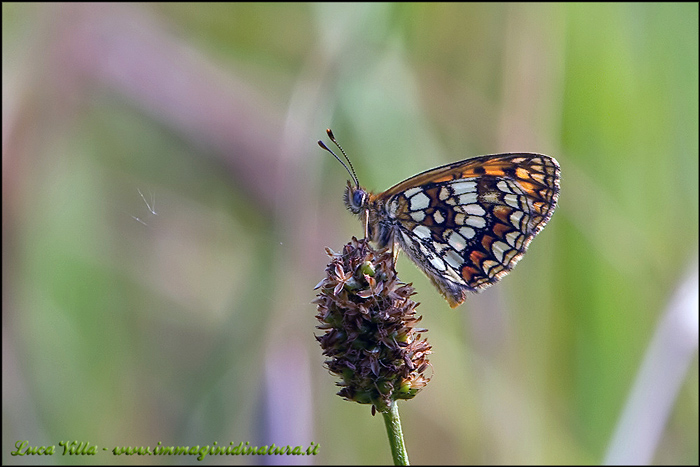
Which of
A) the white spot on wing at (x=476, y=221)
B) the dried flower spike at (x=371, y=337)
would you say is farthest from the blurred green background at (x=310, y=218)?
the dried flower spike at (x=371, y=337)

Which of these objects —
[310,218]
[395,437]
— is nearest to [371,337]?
[395,437]

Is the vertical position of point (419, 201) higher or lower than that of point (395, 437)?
higher

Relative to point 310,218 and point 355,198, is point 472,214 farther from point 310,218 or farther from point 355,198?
point 310,218

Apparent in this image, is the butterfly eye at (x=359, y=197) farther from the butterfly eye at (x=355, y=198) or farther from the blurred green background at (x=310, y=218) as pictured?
the blurred green background at (x=310, y=218)

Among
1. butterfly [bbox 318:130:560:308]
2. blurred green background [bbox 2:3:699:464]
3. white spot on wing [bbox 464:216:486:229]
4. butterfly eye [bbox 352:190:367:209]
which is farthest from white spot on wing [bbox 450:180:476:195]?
blurred green background [bbox 2:3:699:464]

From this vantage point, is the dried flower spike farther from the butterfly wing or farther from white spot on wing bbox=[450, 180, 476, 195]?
white spot on wing bbox=[450, 180, 476, 195]

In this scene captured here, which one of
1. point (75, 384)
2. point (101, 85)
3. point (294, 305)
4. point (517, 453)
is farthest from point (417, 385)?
point (101, 85)
